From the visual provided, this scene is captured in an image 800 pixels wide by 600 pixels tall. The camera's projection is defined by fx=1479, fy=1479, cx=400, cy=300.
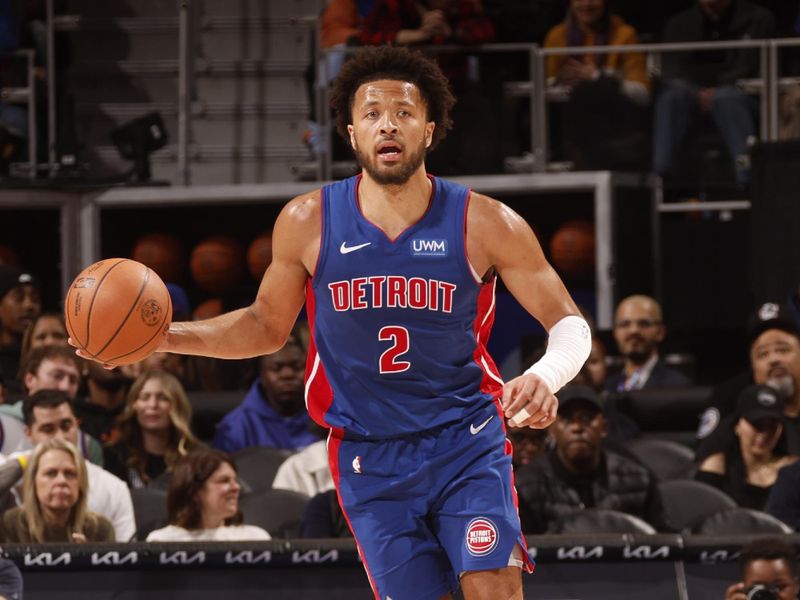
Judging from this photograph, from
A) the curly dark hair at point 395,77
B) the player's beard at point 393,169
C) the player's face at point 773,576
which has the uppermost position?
the curly dark hair at point 395,77

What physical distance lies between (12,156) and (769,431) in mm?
5789

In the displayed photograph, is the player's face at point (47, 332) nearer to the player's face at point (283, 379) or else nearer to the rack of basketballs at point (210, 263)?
the player's face at point (283, 379)

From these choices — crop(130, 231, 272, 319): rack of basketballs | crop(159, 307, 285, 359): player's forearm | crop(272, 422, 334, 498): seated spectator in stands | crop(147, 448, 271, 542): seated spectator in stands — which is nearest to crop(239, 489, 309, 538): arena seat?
crop(147, 448, 271, 542): seated spectator in stands

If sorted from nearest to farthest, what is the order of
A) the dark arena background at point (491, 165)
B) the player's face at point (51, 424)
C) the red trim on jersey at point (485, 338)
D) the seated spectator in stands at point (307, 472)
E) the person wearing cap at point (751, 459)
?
the red trim on jersey at point (485, 338) → the player's face at point (51, 424) → the person wearing cap at point (751, 459) → the seated spectator in stands at point (307, 472) → the dark arena background at point (491, 165)

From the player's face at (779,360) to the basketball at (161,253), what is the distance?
4394 millimetres

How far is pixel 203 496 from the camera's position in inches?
256

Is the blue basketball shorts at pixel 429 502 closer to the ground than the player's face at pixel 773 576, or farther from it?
farther from it

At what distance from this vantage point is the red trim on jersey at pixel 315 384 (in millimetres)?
4418

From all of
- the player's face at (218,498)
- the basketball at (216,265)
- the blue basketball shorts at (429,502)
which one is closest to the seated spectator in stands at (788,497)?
the player's face at (218,498)

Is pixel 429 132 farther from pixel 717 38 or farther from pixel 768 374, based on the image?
pixel 717 38

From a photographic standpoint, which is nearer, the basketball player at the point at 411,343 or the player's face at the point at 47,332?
the basketball player at the point at 411,343

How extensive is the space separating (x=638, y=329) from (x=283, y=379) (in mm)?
2102

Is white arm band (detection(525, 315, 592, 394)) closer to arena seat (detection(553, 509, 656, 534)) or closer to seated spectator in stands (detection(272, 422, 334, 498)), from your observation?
arena seat (detection(553, 509, 656, 534))

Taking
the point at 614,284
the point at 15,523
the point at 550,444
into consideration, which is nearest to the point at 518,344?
the point at 614,284
